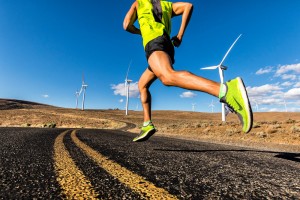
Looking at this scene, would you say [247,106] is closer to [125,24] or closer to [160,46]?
[160,46]

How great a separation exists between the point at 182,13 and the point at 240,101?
5.89 feet

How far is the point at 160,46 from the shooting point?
10.6 ft

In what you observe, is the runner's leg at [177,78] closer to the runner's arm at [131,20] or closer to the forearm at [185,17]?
the forearm at [185,17]

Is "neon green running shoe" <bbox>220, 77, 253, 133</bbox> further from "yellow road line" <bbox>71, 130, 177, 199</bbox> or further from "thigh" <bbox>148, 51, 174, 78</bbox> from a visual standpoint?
"yellow road line" <bbox>71, 130, 177, 199</bbox>

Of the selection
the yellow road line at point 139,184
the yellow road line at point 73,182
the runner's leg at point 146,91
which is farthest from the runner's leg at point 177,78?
the yellow road line at point 73,182

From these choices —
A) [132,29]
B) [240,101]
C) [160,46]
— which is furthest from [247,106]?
[132,29]

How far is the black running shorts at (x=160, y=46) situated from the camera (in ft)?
10.6

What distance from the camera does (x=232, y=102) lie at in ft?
8.63

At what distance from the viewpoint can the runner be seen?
2613 mm

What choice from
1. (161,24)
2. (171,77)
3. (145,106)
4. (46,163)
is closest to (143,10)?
(161,24)

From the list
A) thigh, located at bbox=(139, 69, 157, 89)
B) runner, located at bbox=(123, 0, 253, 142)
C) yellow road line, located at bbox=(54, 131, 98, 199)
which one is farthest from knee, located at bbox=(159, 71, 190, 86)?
yellow road line, located at bbox=(54, 131, 98, 199)

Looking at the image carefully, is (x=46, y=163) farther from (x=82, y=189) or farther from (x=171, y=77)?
(x=171, y=77)

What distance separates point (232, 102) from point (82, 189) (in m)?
1.93

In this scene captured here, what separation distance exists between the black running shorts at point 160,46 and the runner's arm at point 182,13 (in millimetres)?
277
